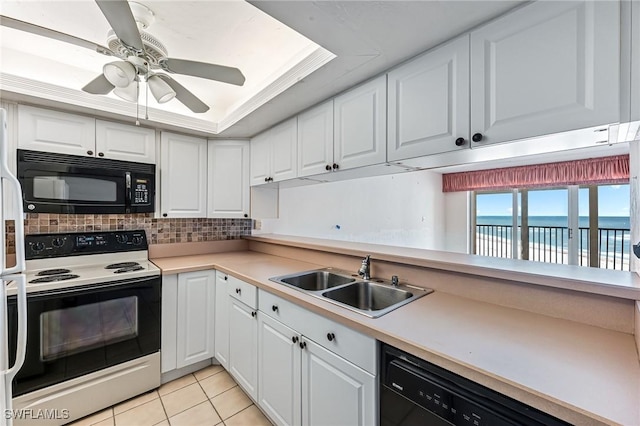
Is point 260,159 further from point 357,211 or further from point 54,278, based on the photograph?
point 54,278

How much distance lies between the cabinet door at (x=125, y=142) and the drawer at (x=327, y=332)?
1660 mm

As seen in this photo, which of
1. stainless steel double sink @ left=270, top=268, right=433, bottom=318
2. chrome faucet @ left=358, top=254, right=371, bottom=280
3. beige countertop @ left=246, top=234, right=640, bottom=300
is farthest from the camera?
chrome faucet @ left=358, top=254, right=371, bottom=280

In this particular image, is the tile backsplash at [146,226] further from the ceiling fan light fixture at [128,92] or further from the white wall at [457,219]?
the white wall at [457,219]

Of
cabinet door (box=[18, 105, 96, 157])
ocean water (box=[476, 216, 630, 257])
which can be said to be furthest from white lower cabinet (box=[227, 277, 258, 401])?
ocean water (box=[476, 216, 630, 257])

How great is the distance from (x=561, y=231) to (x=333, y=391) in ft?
17.0

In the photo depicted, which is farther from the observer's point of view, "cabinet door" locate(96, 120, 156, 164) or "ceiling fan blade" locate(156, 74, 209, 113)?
"cabinet door" locate(96, 120, 156, 164)

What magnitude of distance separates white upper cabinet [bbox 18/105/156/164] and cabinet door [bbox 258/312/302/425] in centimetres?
176

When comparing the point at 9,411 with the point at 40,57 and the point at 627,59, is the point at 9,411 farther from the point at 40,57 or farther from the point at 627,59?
the point at 627,59

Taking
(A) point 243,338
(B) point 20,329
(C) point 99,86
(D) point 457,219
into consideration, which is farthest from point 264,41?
(D) point 457,219

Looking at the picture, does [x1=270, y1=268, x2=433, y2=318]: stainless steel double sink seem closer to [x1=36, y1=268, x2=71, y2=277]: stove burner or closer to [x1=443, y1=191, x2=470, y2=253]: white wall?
[x1=36, y1=268, x2=71, y2=277]: stove burner

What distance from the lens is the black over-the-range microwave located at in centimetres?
175

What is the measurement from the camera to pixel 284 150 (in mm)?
2186

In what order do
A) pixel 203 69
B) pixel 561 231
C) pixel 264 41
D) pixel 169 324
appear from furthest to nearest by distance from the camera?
pixel 561 231
pixel 169 324
pixel 264 41
pixel 203 69

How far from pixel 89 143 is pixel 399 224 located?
355 centimetres
